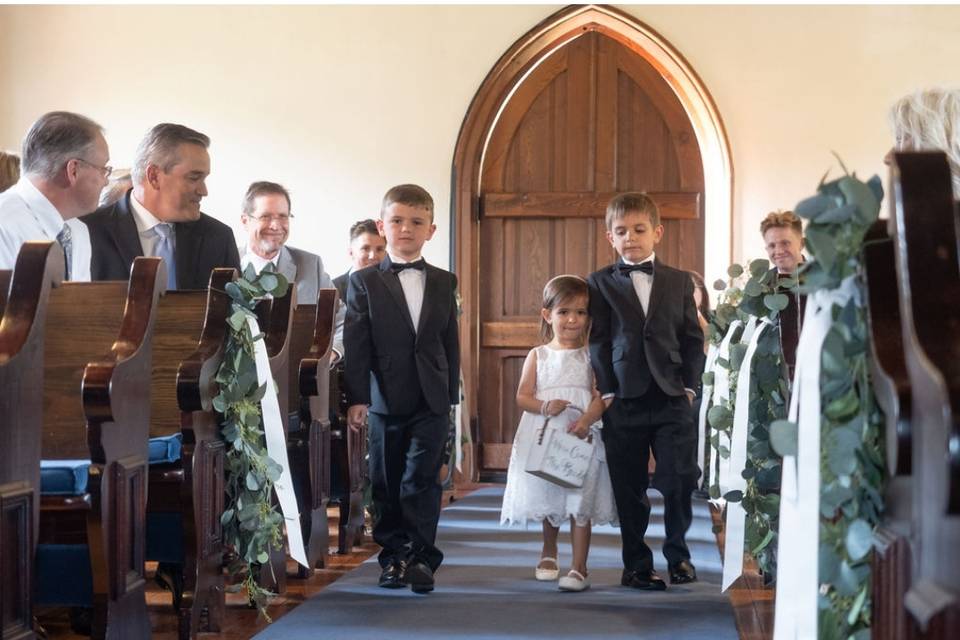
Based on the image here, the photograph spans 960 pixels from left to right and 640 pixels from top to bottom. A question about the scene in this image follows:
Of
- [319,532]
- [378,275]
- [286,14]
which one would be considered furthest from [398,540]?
[286,14]

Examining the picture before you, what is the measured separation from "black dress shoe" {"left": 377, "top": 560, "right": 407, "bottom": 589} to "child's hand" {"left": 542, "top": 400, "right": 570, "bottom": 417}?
753mm

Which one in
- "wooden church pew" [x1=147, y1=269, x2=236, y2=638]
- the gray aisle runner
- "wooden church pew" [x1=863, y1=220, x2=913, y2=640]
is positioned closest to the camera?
"wooden church pew" [x1=863, y1=220, x2=913, y2=640]

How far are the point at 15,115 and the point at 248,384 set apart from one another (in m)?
5.65

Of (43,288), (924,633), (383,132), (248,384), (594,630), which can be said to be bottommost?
(594,630)

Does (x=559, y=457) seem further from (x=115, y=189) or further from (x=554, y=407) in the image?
(x=115, y=189)

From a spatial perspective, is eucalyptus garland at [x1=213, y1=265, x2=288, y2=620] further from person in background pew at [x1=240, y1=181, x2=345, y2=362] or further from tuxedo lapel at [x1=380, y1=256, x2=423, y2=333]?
person in background pew at [x1=240, y1=181, x2=345, y2=362]

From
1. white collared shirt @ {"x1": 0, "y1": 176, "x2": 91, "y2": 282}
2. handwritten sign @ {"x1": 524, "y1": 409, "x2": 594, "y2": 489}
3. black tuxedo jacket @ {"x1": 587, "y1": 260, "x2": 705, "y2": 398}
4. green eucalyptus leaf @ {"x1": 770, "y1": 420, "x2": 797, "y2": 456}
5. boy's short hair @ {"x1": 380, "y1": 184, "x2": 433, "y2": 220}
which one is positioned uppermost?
boy's short hair @ {"x1": 380, "y1": 184, "x2": 433, "y2": 220}

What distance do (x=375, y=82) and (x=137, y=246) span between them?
13.9ft

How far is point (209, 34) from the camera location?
8.34 m

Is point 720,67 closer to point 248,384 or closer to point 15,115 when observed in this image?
point 15,115

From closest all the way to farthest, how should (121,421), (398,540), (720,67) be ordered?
(121,421), (398,540), (720,67)

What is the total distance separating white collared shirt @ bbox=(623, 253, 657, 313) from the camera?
4508 mm

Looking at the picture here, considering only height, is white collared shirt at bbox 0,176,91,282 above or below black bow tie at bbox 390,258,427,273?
above

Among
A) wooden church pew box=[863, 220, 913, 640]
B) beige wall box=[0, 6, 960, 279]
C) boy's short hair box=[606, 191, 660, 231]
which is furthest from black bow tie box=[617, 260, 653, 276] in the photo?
beige wall box=[0, 6, 960, 279]
